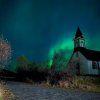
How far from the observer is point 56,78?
29.6 meters

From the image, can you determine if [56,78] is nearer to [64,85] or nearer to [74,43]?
[64,85]

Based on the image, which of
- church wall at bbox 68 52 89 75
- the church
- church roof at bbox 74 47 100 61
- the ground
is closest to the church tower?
the church

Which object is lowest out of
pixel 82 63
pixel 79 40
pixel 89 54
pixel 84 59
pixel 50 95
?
pixel 50 95

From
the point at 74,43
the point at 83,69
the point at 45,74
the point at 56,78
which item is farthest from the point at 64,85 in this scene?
the point at 74,43

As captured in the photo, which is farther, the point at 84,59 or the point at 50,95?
the point at 84,59

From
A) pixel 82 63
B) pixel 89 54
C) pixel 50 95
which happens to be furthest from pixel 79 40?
pixel 50 95

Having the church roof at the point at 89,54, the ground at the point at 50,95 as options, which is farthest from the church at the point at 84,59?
the ground at the point at 50,95

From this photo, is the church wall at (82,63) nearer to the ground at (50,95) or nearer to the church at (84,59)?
the church at (84,59)

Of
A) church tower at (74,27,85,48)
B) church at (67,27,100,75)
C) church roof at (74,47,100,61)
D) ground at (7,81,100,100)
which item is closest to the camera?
ground at (7,81,100,100)

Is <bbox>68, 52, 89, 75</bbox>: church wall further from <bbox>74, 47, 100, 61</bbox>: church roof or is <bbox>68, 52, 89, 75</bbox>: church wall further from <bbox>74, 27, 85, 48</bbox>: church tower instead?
<bbox>74, 27, 85, 48</bbox>: church tower

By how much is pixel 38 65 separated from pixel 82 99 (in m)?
21.2

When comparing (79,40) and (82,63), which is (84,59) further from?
(79,40)

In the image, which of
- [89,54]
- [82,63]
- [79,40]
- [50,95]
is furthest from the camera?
[79,40]

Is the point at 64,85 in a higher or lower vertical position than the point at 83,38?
lower
